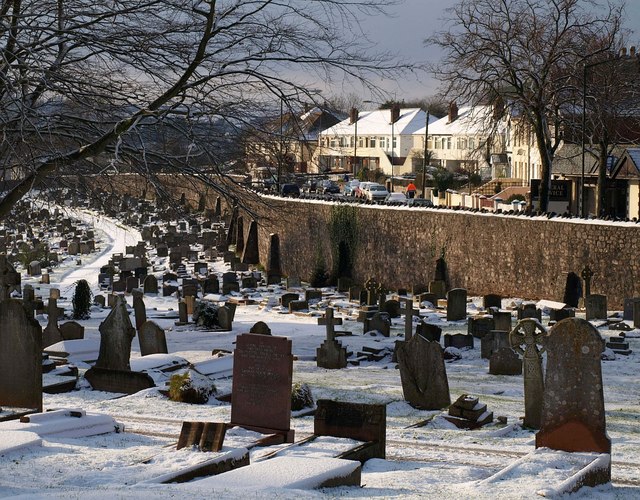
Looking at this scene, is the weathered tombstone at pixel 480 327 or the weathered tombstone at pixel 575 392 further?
the weathered tombstone at pixel 480 327

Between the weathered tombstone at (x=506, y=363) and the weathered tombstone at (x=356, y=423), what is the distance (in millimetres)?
7108

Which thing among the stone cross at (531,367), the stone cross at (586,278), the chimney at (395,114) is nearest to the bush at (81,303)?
the stone cross at (586,278)

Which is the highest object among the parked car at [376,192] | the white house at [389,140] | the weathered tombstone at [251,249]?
the white house at [389,140]

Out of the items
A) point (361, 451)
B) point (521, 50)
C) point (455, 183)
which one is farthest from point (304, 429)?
point (455, 183)

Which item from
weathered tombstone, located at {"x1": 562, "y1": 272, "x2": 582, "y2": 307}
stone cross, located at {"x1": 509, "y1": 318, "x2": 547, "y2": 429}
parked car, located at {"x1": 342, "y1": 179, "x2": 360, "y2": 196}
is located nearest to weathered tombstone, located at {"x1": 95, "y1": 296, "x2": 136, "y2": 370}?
stone cross, located at {"x1": 509, "y1": 318, "x2": 547, "y2": 429}

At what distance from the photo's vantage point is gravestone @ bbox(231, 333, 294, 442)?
10984 mm

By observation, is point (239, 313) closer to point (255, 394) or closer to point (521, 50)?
point (521, 50)

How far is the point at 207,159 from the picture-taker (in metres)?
12.0

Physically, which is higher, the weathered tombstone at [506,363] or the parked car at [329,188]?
the parked car at [329,188]

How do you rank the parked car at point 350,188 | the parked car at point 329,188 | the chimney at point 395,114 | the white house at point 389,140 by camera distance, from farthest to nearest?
the chimney at point 395,114
the white house at point 389,140
the parked car at point 350,188
the parked car at point 329,188

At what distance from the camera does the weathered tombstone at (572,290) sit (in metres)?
27.2

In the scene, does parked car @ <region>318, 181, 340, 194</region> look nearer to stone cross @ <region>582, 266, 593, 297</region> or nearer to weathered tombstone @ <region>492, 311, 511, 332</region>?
stone cross @ <region>582, 266, 593, 297</region>

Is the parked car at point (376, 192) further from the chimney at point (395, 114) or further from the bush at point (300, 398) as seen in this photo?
the bush at point (300, 398)

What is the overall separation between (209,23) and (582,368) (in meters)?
4.72
